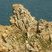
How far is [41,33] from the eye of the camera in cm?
4409

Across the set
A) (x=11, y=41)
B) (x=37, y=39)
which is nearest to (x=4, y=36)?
(x=11, y=41)

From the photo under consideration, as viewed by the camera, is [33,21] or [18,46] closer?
[18,46]

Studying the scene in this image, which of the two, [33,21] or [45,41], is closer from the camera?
[45,41]

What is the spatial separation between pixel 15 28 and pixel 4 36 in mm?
3347

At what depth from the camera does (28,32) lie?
44156mm

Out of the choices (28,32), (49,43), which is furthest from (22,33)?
(49,43)

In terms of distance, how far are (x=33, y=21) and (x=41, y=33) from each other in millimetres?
3648

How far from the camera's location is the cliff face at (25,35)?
1651 inches

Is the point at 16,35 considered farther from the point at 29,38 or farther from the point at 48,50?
the point at 48,50

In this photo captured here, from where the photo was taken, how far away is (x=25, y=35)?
4391 centimetres

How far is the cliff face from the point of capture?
41.9 meters

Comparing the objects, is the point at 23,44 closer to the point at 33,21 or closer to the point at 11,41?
the point at 11,41

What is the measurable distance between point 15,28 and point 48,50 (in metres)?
6.33

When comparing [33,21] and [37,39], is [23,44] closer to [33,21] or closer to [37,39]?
[37,39]
